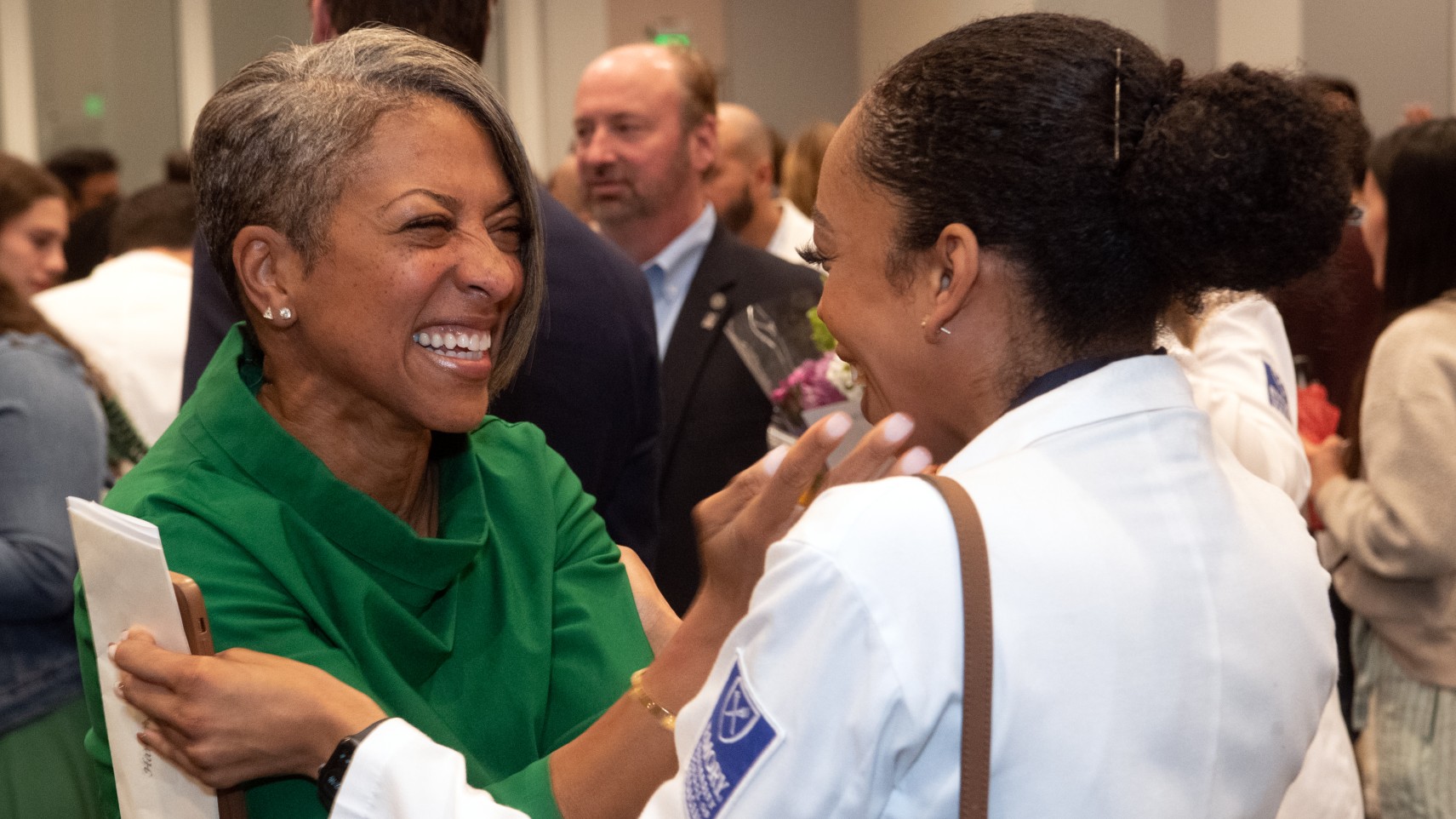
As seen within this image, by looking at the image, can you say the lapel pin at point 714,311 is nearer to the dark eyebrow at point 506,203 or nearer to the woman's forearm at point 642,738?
the dark eyebrow at point 506,203

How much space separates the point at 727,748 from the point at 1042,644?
257 millimetres

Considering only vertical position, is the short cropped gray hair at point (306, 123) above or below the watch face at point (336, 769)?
above

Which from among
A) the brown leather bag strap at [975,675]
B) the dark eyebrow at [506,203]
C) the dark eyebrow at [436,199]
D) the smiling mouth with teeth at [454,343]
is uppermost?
the dark eyebrow at [436,199]

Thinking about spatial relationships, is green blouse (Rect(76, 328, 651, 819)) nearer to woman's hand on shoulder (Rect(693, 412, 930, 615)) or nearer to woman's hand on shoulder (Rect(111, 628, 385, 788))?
woman's hand on shoulder (Rect(111, 628, 385, 788))

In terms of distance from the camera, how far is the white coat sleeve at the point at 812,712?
108cm

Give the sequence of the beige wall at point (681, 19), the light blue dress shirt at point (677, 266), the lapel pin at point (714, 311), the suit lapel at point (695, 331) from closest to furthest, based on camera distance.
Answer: the suit lapel at point (695, 331)
the lapel pin at point (714, 311)
the light blue dress shirt at point (677, 266)
the beige wall at point (681, 19)

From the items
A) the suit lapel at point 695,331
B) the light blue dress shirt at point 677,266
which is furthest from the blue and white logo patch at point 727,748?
the light blue dress shirt at point 677,266

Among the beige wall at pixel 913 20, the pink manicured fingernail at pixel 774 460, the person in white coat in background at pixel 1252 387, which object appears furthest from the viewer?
the person in white coat in background at pixel 1252 387

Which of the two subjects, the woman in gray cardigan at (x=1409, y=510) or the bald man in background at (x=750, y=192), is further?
the bald man in background at (x=750, y=192)

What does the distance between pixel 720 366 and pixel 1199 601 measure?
95.5 inches

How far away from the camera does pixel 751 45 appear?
9484mm

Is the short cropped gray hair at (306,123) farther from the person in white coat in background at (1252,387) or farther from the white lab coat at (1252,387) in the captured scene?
the white lab coat at (1252,387)

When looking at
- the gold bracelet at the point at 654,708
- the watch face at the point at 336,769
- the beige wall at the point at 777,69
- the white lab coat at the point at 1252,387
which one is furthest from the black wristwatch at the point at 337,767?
the beige wall at the point at 777,69

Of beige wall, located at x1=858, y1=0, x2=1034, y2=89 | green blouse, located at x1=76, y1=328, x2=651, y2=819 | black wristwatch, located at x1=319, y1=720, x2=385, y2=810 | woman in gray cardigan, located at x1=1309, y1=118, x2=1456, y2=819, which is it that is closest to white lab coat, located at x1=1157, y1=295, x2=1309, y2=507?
woman in gray cardigan, located at x1=1309, y1=118, x2=1456, y2=819
